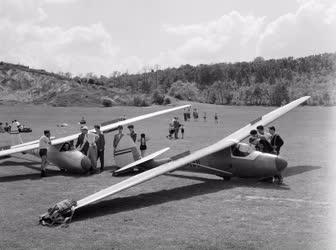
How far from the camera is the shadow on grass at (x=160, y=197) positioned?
11.0m

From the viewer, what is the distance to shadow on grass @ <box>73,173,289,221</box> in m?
11.0

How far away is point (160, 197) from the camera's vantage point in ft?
41.3

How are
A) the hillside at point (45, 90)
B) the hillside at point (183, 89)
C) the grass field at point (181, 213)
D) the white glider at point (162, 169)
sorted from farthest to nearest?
1. the hillside at point (183, 89)
2. the hillside at point (45, 90)
3. the white glider at point (162, 169)
4. the grass field at point (181, 213)

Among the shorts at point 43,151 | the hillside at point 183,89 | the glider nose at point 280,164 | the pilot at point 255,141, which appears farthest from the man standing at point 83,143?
the hillside at point 183,89

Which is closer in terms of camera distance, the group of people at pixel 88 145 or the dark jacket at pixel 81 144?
the group of people at pixel 88 145

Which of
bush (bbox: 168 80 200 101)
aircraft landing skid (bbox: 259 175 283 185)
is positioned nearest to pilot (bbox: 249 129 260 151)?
aircraft landing skid (bbox: 259 175 283 185)

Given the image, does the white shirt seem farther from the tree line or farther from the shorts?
the tree line

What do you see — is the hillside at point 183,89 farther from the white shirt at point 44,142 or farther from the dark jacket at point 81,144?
the white shirt at point 44,142

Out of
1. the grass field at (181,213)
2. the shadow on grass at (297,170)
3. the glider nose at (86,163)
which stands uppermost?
the glider nose at (86,163)

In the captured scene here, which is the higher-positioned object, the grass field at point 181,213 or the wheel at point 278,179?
the wheel at point 278,179

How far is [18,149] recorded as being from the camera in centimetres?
1672

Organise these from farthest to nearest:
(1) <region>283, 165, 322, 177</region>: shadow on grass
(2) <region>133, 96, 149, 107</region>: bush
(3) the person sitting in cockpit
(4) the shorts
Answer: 1. (2) <region>133, 96, 149, 107</region>: bush
2. (3) the person sitting in cockpit
3. (4) the shorts
4. (1) <region>283, 165, 322, 177</region>: shadow on grass

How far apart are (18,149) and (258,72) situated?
187 m

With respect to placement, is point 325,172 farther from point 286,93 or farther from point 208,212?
point 286,93
